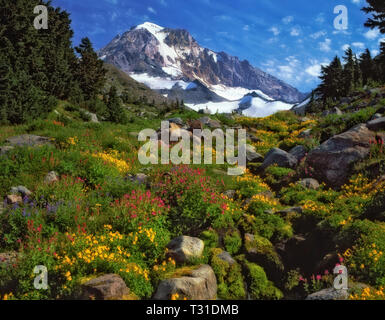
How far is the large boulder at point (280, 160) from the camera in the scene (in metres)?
12.8

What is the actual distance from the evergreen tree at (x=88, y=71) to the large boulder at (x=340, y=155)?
86.9 feet

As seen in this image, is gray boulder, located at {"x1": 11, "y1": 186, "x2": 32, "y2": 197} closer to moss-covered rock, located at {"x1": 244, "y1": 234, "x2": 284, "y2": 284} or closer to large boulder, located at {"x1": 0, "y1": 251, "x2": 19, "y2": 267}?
large boulder, located at {"x1": 0, "y1": 251, "x2": 19, "y2": 267}

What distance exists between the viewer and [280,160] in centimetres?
1301

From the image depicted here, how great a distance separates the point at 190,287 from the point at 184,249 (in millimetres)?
1199

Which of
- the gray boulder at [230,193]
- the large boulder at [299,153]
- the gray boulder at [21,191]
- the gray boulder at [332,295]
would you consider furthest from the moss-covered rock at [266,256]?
the large boulder at [299,153]

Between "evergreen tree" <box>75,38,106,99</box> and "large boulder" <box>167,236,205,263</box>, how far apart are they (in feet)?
92.6

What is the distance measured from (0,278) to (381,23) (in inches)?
1630

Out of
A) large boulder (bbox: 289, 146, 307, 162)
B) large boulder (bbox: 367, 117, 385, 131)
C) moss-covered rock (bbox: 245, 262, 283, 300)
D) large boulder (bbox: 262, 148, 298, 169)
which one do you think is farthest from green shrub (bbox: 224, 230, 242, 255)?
large boulder (bbox: 367, 117, 385, 131)

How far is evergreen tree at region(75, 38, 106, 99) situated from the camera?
3206cm

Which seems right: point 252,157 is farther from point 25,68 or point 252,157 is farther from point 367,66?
point 367,66

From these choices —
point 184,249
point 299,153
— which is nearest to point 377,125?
point 299,153
